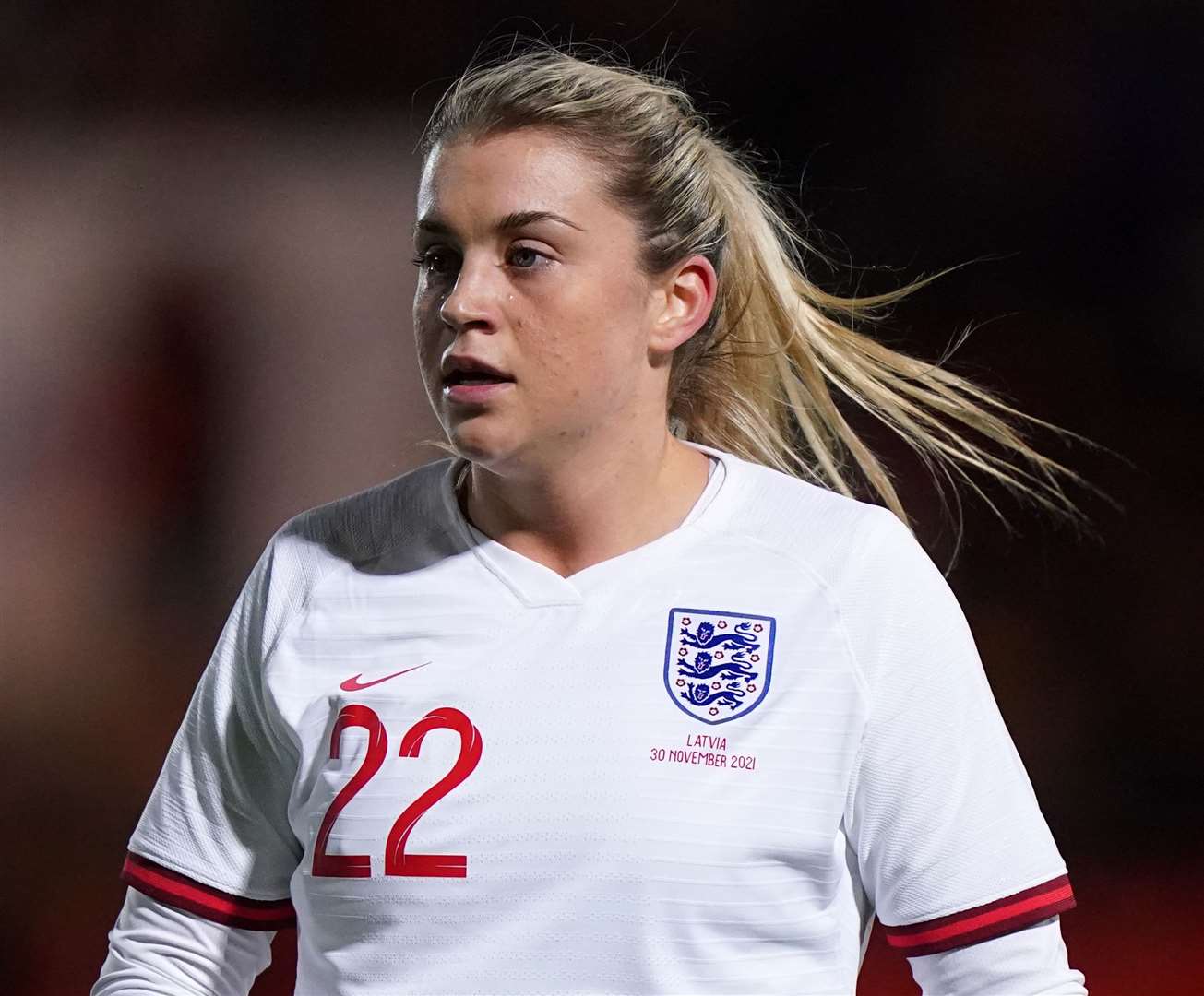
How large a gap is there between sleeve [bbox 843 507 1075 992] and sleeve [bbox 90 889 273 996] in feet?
1.61

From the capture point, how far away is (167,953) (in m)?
1.25

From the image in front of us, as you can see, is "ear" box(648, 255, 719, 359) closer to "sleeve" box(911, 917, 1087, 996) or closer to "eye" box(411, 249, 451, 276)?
"eye" box(411, 249, 451, 276)

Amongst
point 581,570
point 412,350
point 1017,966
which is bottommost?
point 1017,966

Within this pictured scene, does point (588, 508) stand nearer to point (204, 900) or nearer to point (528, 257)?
point (528, 257)

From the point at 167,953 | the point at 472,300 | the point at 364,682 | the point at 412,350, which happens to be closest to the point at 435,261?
the point at 472,300

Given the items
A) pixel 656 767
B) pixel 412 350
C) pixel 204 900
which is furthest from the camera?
pixel 412 350

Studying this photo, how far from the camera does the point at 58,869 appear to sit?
7.85 feet

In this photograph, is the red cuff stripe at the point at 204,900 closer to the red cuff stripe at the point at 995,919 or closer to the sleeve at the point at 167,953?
the sleeve at the point at 167,953

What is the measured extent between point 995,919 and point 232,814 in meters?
0.56

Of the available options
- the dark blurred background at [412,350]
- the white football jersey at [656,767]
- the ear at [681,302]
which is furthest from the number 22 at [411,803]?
the dark blurred background at [412,350]

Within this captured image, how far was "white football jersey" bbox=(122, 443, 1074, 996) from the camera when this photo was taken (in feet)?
3.60

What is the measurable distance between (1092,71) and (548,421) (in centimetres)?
170

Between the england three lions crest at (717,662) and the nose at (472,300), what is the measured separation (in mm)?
251

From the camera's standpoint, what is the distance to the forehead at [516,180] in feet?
3.75
